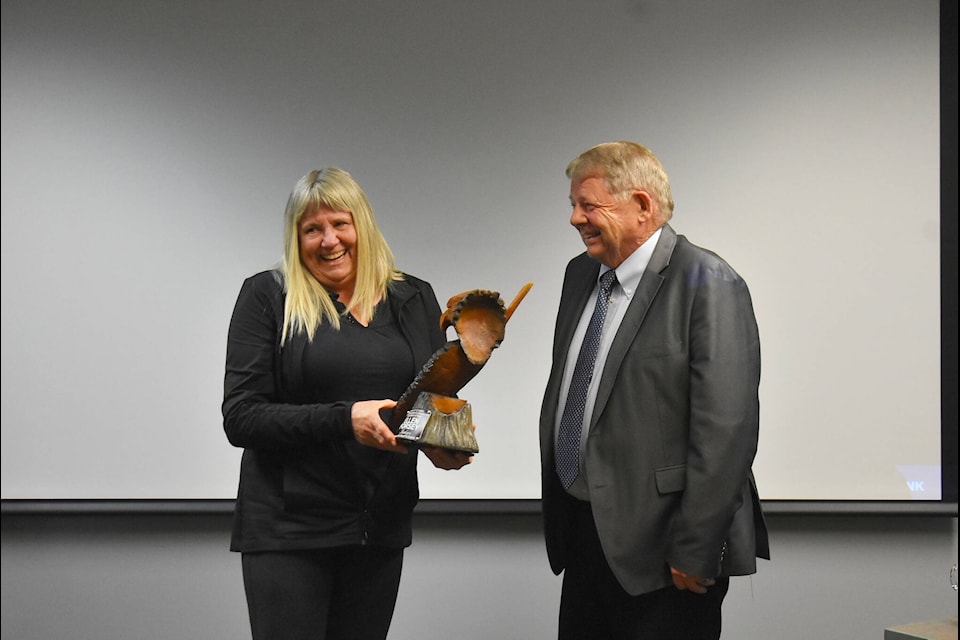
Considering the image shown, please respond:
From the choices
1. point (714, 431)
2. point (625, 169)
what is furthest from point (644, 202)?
point (714, 431)

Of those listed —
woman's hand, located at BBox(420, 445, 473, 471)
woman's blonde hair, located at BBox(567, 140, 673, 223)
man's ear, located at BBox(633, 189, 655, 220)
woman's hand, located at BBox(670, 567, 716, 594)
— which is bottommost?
woman's hand, located at BBox(670, 567, 716, 594)

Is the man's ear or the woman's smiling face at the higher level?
the man's ear

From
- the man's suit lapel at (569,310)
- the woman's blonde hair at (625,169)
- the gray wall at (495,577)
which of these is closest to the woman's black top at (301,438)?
the man's suit lapel at (569,310)

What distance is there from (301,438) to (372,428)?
0.14 metres

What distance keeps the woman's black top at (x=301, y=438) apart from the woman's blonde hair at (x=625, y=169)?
1.61ft

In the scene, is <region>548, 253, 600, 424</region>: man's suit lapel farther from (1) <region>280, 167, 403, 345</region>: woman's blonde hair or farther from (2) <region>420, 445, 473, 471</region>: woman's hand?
(1) <region>280, 167, 403, 345</region>: woman's blonde hair

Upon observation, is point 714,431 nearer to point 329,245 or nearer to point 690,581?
point 690,581

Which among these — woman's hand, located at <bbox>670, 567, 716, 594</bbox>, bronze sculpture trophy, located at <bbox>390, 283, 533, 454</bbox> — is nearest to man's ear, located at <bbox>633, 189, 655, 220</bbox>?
bronze sculpture trophy, located at <bbox>390, 283, 533, 454</bbox>

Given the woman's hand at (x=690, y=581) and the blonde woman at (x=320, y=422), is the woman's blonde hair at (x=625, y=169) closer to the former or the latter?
the blonde woman at (x=320, y=422)

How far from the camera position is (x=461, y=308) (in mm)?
1567

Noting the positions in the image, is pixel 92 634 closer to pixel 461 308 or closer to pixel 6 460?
pixel 6 460

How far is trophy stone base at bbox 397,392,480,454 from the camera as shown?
1.55 m

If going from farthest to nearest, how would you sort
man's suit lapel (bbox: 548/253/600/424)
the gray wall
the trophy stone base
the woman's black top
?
the gray wall
man's suit lapel (bbox: 548/253/600/424)
the woman's black top
the trophy stone base

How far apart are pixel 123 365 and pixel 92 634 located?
0.81m
